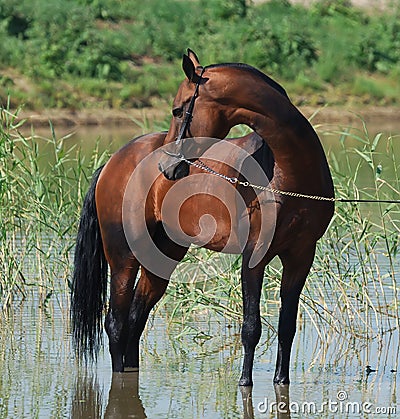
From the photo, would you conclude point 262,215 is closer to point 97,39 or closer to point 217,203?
point 217,203

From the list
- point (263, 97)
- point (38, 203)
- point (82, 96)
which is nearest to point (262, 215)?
point (263, 97)

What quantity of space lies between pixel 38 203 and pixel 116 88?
15290mm

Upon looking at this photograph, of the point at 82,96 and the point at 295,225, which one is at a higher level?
the point at 82,96

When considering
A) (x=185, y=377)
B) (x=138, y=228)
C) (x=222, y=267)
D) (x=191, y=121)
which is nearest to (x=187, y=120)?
(x=191, y=121)

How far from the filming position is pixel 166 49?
2534 cm

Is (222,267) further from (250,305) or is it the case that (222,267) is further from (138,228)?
(250,305)

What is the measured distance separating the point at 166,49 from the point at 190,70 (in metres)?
19.9

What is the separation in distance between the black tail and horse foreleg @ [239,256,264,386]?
3.36 ft

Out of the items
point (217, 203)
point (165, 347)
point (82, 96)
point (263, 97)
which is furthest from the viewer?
point (82, 96)

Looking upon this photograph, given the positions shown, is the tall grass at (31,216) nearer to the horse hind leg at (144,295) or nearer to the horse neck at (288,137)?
the horse hind leg at (144,295)

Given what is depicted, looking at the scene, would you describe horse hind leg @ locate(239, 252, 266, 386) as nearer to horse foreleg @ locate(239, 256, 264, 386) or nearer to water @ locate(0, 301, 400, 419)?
horse foreleg @ locate(239, 256, 264, 386)

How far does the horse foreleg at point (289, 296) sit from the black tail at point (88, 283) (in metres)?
1.10

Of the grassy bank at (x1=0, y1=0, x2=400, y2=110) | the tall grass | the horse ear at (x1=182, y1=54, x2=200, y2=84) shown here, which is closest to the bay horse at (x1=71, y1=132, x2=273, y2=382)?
the horse ear at (x1=182, y1=54, x2=200, y2=84)

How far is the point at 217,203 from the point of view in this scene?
6.11 metres
